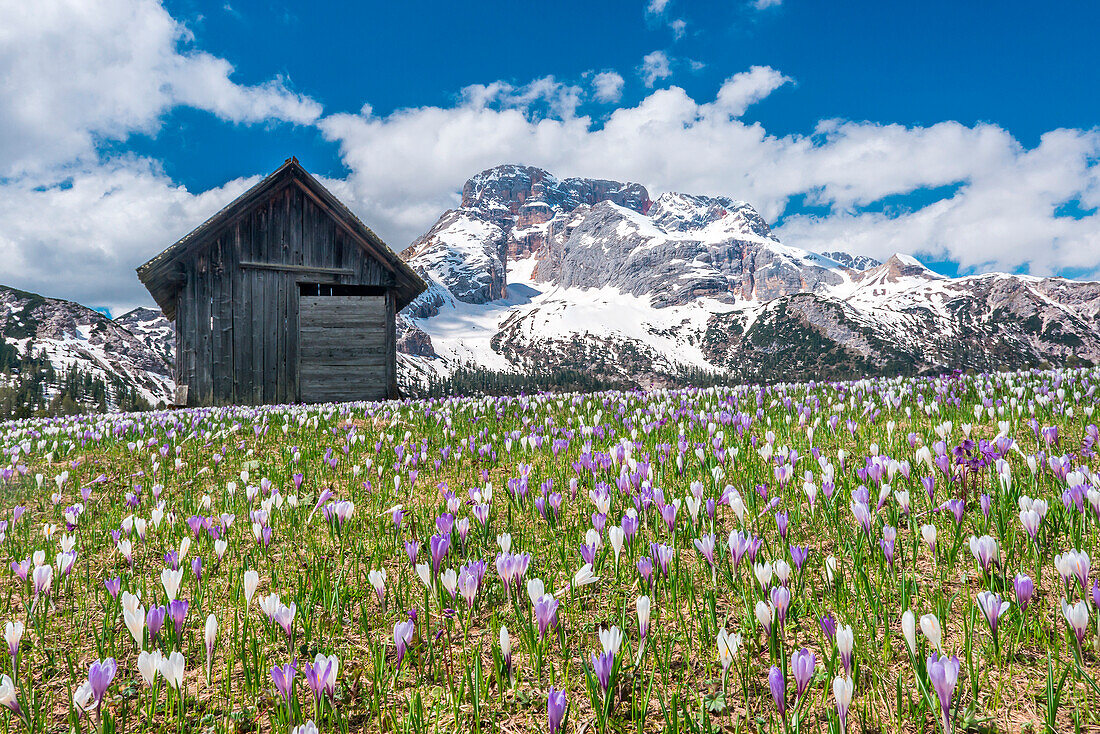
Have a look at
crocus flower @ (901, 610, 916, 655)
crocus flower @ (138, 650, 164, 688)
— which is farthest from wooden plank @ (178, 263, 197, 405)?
crocus flower @ (901, 610, 916, 655)

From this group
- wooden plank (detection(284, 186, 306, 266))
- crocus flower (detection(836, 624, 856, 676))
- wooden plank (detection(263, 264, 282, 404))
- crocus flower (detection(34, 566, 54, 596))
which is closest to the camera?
crocus flower (detection(836, 624, 856, 676))

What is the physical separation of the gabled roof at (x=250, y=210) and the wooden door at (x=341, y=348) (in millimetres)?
1553

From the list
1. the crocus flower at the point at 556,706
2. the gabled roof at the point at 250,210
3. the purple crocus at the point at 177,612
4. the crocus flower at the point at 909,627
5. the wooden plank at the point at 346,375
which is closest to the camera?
the crocus flower at the point at 556,706

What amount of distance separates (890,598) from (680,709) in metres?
1.34

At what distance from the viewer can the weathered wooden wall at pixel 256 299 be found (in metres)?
18.5

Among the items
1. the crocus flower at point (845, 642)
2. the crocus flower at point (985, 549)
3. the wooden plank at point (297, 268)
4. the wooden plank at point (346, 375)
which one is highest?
the wooden plank at point (297, 268)

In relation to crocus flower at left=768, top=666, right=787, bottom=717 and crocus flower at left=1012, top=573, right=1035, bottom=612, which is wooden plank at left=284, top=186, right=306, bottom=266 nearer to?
crocus flower at left=768, top=666, right=787, bottom=717

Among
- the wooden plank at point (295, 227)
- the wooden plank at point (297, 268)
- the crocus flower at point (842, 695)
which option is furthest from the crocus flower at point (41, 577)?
the wooden plank at point (295, 227)

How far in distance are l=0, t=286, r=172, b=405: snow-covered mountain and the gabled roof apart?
7874 centimetres

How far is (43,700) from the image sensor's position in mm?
2432

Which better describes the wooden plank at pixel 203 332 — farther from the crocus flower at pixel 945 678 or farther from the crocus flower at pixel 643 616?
the crocus flower at pixel 945 678

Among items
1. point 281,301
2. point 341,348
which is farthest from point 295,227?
point 341,348

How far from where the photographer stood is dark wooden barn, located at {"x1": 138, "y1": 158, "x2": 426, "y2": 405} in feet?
60.8

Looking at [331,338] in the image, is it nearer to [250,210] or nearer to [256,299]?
[256,299]
